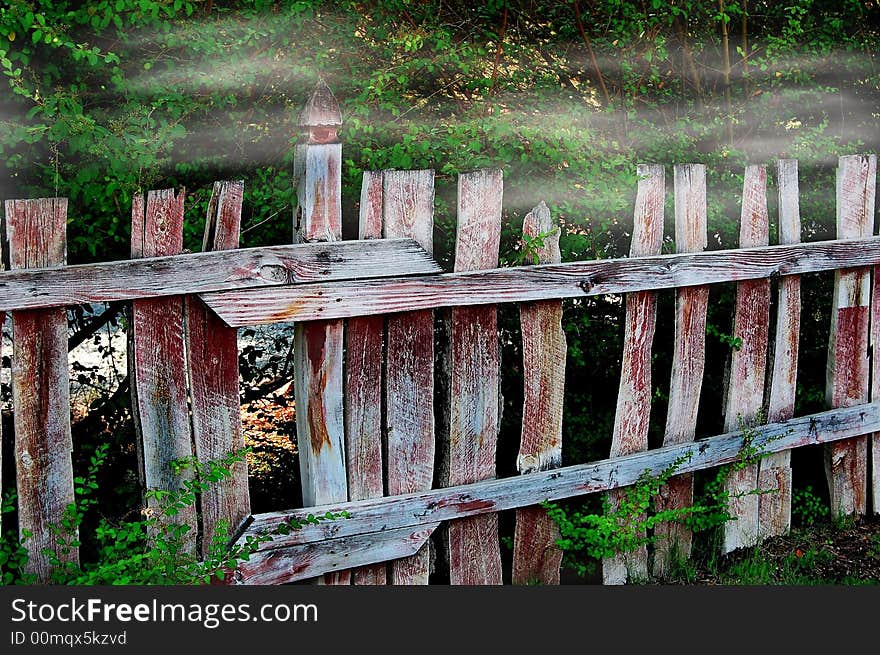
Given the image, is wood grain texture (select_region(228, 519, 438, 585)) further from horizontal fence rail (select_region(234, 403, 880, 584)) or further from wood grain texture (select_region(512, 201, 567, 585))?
wood grain texture (select_region(512, 201, 567, 585))

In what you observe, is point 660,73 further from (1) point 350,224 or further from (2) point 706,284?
(1) point 350,224

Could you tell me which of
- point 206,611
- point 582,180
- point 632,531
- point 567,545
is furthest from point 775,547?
point 206,611

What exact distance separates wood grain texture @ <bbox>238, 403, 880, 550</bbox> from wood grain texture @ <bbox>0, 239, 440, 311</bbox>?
84 cm

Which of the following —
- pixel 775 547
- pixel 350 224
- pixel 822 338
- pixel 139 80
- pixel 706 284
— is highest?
pixel 139 80

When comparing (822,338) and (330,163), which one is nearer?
(330,163)

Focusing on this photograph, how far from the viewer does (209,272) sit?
314 cm

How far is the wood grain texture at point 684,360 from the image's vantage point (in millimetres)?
4082

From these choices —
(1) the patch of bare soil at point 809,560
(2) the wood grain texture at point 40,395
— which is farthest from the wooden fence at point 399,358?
(1) the patch of bare soil at point 809,560

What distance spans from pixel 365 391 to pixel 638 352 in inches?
48.8

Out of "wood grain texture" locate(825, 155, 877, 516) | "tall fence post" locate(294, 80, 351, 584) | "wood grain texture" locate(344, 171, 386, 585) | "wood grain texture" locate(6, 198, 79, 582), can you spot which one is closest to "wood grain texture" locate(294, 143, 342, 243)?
"tall fence post" locate(294, 80, 351, 584)

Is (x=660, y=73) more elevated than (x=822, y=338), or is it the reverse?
(x=660, y=73)

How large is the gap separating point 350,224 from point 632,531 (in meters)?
1.73

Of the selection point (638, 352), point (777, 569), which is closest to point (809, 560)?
point (777, 569)

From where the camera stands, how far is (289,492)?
4.50 metres
